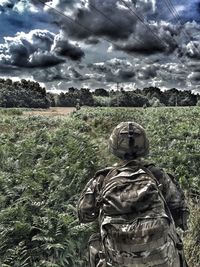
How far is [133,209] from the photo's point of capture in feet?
10.8

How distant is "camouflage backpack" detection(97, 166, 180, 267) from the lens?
3244 millimetres

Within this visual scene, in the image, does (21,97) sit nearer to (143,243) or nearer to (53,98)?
(53,98)

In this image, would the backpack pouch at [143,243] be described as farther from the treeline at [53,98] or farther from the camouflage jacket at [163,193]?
the treeline at [53,98]

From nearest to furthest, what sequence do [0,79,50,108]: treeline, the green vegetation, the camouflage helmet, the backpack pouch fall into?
the backpack pouch, the camouflage helmet, the green vegetation, [0,79,50,108]: treeline

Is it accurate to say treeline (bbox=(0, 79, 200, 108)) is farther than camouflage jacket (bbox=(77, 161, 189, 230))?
Yes

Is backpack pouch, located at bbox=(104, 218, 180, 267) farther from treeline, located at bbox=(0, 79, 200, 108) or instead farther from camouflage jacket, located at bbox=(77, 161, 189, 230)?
treeline, located at bbox=(0, 79, 200, 108)

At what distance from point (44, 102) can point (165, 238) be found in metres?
83.9

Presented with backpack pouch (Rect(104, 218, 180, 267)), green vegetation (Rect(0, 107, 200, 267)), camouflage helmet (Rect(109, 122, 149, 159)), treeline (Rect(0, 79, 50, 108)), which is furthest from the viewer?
treeline (Rect(0, 79, 50, 108))

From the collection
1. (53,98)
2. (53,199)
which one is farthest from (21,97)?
(53,199)

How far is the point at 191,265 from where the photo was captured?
19.6 feet

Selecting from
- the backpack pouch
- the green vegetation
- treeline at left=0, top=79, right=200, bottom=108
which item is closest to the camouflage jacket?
the backpack pouch

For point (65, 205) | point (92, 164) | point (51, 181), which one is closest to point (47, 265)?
point (65, 205)

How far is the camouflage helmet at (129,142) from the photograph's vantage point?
3.61 m

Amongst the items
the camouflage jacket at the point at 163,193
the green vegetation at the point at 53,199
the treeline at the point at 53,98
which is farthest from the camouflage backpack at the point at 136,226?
the treeline at the point at 53,98
